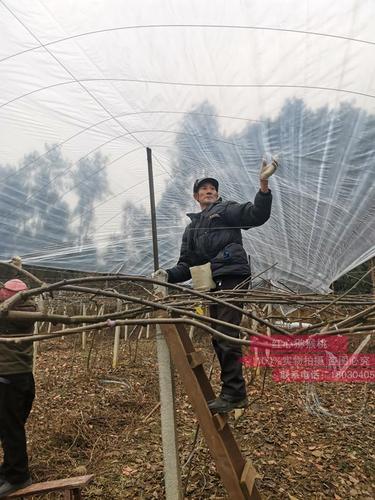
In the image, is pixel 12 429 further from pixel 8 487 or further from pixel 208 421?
pixel 208 421

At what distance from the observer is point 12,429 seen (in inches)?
98.0

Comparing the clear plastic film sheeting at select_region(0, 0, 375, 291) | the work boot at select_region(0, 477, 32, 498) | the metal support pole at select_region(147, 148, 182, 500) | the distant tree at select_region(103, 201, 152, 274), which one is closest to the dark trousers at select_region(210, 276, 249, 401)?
the metal support pole at select_region(147, 148, 182, 500)

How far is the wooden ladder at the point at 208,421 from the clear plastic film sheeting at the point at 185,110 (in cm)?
223

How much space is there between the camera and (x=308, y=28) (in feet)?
8.55

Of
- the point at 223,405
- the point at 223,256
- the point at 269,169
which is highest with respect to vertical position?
the point at 269,169

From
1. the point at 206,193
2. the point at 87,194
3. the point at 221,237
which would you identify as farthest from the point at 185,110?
the point at 87,194

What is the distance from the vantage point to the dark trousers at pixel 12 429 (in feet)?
8.01

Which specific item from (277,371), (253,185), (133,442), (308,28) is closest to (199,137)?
(253,185)

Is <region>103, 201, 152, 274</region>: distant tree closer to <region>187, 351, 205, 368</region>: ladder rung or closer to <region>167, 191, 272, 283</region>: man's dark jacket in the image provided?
<region>167, 191, 272, 283</region>: man's dark jacket

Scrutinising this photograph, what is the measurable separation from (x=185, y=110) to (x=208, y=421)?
116 inches

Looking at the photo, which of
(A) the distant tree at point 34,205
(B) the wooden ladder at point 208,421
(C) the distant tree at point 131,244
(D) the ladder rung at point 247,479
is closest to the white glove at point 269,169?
(B) the wooden ladder at point 208,421

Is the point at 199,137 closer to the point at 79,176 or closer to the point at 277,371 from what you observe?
the point at 79,176

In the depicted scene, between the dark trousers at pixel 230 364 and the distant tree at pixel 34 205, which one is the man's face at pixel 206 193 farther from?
the distant tree at pixel 34 205

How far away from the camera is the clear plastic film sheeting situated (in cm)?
275
